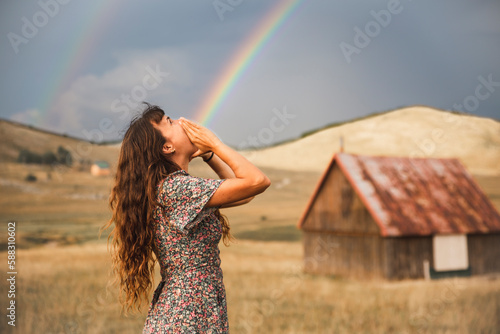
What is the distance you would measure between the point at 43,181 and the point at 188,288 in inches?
529

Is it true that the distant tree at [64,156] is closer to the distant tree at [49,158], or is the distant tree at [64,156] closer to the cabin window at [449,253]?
the distant tree at [49,158]

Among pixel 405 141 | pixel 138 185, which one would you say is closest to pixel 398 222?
pixel 405 141

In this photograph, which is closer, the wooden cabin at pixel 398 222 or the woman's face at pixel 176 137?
the woman's face at pixel 176 137

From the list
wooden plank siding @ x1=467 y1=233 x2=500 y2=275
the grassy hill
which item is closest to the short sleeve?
wooden plank siding @ x1=467 y1=233 x2=500 y2=275

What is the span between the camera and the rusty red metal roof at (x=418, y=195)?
9430mm


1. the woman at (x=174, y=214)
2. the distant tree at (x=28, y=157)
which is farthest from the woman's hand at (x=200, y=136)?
the distant tree at (x=28, y=157)

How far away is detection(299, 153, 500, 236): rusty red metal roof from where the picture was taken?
30.9 ft

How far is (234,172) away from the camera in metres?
2.21

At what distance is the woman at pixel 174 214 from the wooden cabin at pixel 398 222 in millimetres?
7142

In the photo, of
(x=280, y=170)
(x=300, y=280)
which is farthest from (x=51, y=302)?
(x=280, y=170)

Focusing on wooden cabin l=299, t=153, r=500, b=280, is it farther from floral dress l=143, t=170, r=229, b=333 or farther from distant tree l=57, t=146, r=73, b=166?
distant tree l=57, t=146, r=73, b=166

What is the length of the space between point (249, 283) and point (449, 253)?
14.7ft

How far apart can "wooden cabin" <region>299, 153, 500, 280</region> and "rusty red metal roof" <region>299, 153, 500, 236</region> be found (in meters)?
0.02

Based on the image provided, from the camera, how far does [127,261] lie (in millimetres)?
2395
